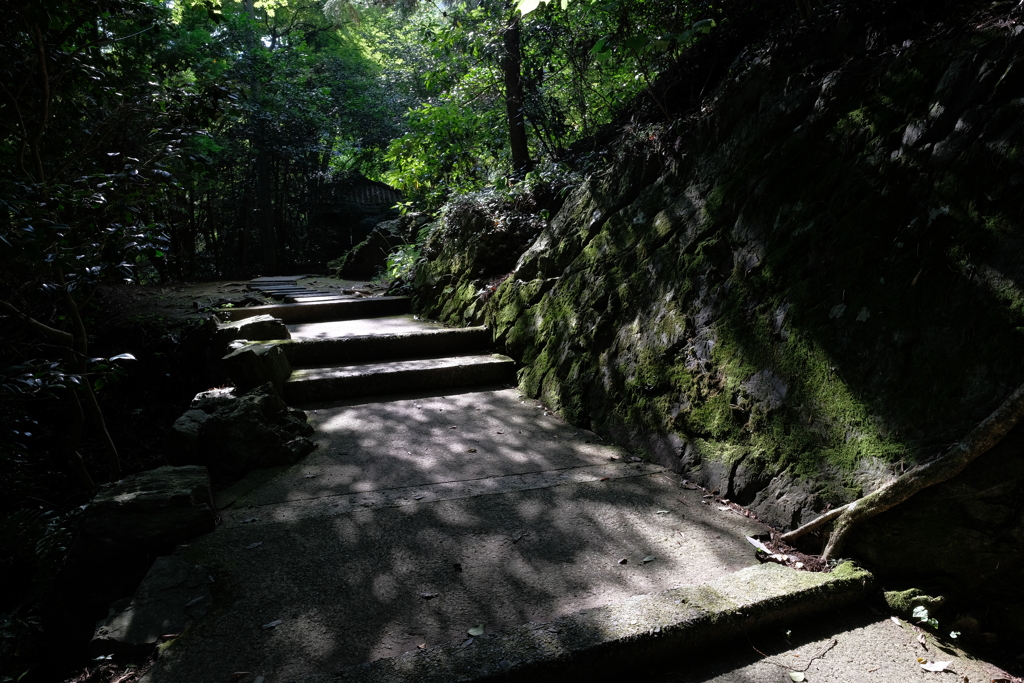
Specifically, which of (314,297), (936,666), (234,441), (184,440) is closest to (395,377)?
(234,441)

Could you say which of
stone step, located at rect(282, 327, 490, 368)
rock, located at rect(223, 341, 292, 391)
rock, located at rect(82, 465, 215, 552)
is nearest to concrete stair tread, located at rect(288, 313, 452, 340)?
stone step, located at rect(282, 327, 490, 368)

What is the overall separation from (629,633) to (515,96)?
21.1 feet

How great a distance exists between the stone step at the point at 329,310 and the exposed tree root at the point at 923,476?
19.7 ft

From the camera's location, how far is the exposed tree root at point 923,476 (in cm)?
189

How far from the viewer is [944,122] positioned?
2479 millimetres

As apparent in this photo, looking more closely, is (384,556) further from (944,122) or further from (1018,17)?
(1018,17)

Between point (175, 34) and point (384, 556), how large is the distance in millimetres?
10634

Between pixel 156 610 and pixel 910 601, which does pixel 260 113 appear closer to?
pixel 156 610

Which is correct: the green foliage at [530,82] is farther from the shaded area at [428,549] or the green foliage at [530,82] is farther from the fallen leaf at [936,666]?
the fallen leaf at [936,666]

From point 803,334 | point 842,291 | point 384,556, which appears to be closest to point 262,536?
point 384,556

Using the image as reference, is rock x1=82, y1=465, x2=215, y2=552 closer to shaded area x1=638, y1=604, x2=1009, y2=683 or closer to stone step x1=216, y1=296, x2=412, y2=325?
shaded area x1=638, y1=604, x2=1009, y2=683

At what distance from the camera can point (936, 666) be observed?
1.83m

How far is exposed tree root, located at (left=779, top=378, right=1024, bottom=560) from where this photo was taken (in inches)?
74.4

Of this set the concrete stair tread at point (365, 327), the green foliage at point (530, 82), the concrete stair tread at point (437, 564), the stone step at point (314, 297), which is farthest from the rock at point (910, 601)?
the stone step at point (314, 297)
